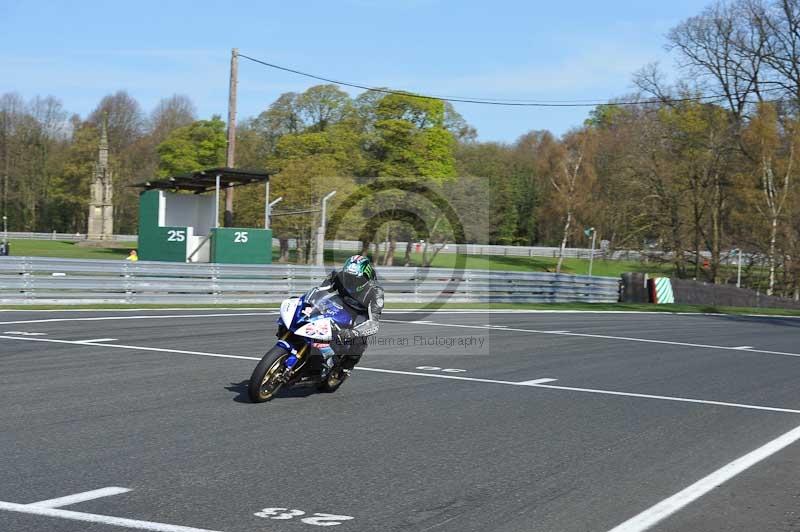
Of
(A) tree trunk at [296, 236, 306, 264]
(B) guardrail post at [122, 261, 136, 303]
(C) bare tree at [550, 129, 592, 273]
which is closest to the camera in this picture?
(B) guardrail post at [122, 261, 136, 303]

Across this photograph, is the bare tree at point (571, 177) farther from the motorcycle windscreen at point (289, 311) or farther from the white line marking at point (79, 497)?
the white line marking at point (79, 497)

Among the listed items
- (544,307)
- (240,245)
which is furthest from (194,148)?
(544,307)

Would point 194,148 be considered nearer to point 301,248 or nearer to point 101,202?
point 101,202

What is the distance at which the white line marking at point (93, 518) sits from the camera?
5.11 metres

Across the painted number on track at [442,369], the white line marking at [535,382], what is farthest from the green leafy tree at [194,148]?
the white line marking at [535,382]

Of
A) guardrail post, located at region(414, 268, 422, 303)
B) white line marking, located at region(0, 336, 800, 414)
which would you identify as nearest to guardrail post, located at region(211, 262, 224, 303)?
guardrail post, located at region(414, 268, 422, 303)

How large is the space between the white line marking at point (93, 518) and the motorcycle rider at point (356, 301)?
15.0ft

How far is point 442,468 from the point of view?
6902 millimetres

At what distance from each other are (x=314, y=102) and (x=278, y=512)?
234ft

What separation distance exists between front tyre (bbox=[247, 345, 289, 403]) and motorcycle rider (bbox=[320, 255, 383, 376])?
0.54 metres

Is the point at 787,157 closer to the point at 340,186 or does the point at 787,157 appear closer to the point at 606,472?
the point at 340,186

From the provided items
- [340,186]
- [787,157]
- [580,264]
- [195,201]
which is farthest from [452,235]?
[580,264]

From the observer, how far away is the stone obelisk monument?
258 feet

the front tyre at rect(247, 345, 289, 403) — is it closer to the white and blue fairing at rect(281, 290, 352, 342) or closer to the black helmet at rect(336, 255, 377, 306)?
the white and blue fairing at rect(281, 290, 352, 342)
